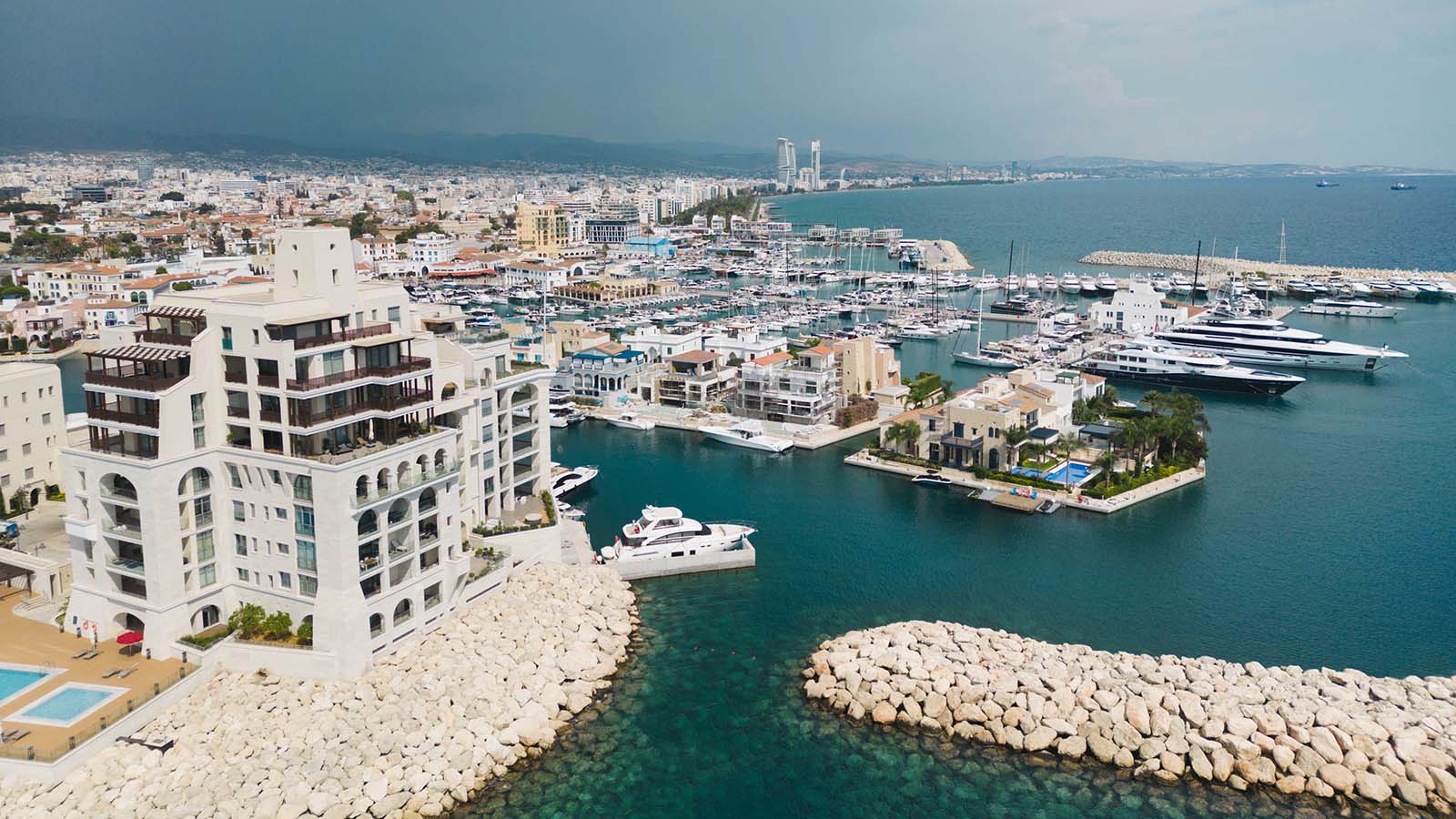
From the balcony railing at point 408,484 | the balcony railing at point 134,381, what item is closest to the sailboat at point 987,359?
the balcony railing at point 408,484

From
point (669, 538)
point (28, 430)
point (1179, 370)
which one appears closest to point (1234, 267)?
point (1179, 370)

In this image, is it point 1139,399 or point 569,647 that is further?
point 1139,399

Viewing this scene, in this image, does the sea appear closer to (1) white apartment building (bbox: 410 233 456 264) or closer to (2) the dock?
(2) the dock

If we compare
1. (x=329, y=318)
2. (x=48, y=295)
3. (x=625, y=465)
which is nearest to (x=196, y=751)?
(x=329, y=318)

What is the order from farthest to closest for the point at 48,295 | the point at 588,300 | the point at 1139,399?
the point at 588,300 < the point at 48,295 < the point at 1139,399

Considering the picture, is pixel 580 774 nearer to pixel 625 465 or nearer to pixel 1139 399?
pixel 625 465

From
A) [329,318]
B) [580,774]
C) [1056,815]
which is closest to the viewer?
[1056,815]

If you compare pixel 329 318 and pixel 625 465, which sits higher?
pixel 329 318
